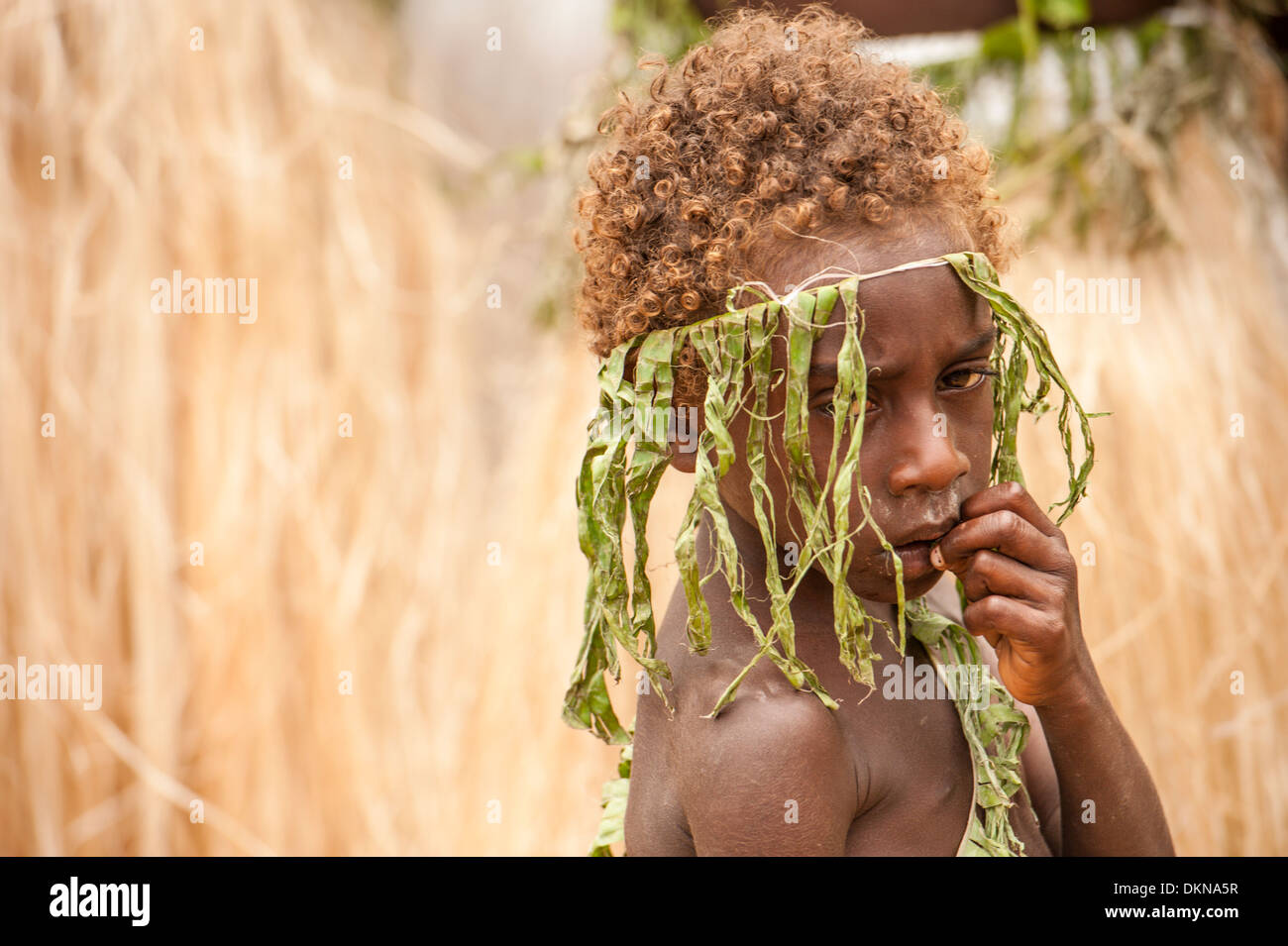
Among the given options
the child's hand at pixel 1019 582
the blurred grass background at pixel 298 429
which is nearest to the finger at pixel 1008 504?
the child's hand at pixel 1019 582

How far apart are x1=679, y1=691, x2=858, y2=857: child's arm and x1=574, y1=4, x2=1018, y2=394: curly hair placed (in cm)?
25

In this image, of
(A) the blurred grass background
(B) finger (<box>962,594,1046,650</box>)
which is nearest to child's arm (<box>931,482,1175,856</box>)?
(B) finger (<box>962,594,1046,650</box>)

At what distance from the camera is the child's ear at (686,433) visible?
2.97 ft

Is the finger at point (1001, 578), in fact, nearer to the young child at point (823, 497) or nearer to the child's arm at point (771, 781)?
the young child at point (823, 497)

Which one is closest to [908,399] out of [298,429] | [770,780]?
[770,780]

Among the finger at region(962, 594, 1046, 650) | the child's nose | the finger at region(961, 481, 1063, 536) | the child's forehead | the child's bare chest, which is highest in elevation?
the child's forehead

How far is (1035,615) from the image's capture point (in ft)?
2.60

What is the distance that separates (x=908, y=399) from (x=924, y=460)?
0.15ft

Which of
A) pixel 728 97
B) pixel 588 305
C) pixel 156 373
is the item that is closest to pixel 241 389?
pixel 156 373

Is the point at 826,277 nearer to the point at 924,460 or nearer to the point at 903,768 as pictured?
the point at 924,460

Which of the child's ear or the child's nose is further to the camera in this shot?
the child's ear

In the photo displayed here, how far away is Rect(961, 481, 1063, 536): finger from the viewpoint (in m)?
0.80

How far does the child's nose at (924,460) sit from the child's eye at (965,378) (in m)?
0.05

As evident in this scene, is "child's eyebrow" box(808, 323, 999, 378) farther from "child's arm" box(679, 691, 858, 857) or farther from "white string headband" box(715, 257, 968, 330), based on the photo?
"child's arm" box(679, 691, 858, 857)
